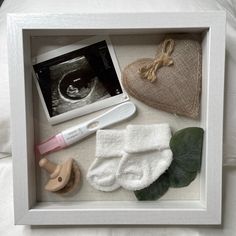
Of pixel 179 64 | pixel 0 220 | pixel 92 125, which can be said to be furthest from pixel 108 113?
pixel 0 220

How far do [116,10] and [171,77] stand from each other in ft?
0.45

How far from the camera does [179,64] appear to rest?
1.82ft

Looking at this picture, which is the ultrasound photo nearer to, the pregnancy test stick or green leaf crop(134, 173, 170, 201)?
the pregnancy test stick

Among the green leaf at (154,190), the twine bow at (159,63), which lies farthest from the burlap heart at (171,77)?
the green leaf at (154,190)

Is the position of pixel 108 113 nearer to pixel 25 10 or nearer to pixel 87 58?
pixel 87 58

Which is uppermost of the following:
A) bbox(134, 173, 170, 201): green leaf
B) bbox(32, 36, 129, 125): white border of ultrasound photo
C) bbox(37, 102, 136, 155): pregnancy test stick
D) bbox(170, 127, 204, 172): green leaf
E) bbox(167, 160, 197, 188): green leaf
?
bbox(32, 36, 129, 125): white border of ultrasound photo

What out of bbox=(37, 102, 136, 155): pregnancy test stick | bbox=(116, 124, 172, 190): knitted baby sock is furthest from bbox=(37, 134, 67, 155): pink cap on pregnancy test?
bbox=(116, 124, 172, 190): knitted baby sock

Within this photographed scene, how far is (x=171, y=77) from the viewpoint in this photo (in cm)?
55

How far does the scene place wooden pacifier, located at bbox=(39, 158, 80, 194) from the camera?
56 cm

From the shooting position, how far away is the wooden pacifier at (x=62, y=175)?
560 mm

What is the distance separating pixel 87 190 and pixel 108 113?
5.1 inches

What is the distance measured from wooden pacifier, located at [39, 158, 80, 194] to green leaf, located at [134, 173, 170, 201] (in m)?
0.10

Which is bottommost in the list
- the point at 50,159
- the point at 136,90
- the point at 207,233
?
the point at 207,233

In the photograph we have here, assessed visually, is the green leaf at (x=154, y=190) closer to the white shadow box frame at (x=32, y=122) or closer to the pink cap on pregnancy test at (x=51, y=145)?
the white shadow box frame at (x=32, y=122)
